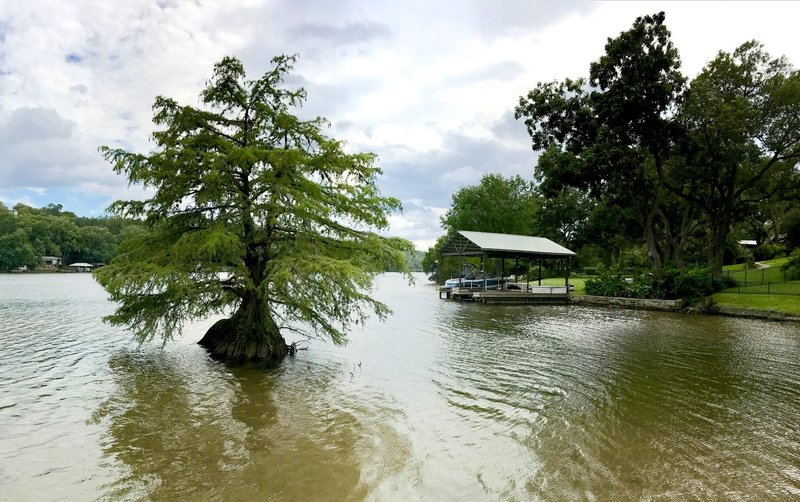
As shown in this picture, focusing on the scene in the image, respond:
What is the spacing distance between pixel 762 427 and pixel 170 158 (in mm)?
14629

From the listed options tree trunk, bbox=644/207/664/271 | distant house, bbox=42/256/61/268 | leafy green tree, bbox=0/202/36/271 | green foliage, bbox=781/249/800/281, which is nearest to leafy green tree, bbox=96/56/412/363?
tree trunk, bbox=644/207/664/271

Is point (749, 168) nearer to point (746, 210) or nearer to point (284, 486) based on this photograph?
point (746, 210)

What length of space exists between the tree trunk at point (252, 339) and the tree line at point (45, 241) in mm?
72659

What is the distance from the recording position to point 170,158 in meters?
13.1

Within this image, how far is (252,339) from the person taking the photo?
45.6ft

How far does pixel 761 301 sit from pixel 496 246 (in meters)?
16.0

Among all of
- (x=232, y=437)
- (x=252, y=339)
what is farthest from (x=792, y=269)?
(x=232, y=437)

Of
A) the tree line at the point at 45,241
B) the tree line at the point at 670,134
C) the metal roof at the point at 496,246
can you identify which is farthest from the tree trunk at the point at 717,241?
the tree line at the point at 45,241

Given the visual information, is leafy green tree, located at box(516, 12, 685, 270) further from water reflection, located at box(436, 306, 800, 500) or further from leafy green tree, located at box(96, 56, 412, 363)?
leafy green tree, located at box(96, 56, 412, 363)

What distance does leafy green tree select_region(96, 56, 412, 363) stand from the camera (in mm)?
12469

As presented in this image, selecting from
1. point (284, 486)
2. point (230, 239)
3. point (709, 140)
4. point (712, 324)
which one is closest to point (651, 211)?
point (709, 140)

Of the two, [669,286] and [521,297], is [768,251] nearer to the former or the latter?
[669,286]

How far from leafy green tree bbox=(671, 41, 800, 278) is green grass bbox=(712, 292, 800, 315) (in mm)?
3442

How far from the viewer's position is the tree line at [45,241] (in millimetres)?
84688
